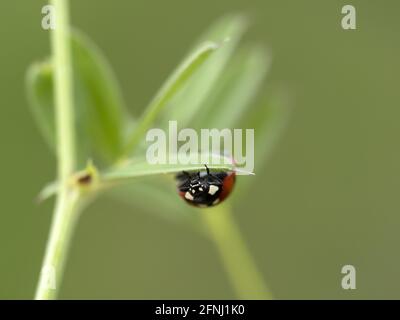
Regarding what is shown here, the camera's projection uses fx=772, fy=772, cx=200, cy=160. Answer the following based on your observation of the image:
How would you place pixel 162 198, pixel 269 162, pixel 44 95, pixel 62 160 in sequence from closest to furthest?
1. pixel 62 160
2. pixel 44 95
3. pixel 162 198
4. pixel 269 162

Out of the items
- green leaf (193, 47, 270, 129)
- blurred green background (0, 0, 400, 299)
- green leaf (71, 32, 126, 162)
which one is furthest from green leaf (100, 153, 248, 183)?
blurred green background (0, 0, 400, 299)

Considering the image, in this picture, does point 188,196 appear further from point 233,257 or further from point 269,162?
point 269,162

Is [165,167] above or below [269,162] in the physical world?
below

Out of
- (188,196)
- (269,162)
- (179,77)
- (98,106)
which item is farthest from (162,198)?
(269,162)

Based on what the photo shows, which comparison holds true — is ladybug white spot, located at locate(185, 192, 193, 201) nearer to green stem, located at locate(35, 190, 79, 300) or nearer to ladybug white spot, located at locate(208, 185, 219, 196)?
ladybug white spot, located at locate(208, 185, 219, 196)

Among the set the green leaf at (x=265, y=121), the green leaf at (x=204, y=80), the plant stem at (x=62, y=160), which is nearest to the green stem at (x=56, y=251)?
the plant stem at (x=62, y=160)
